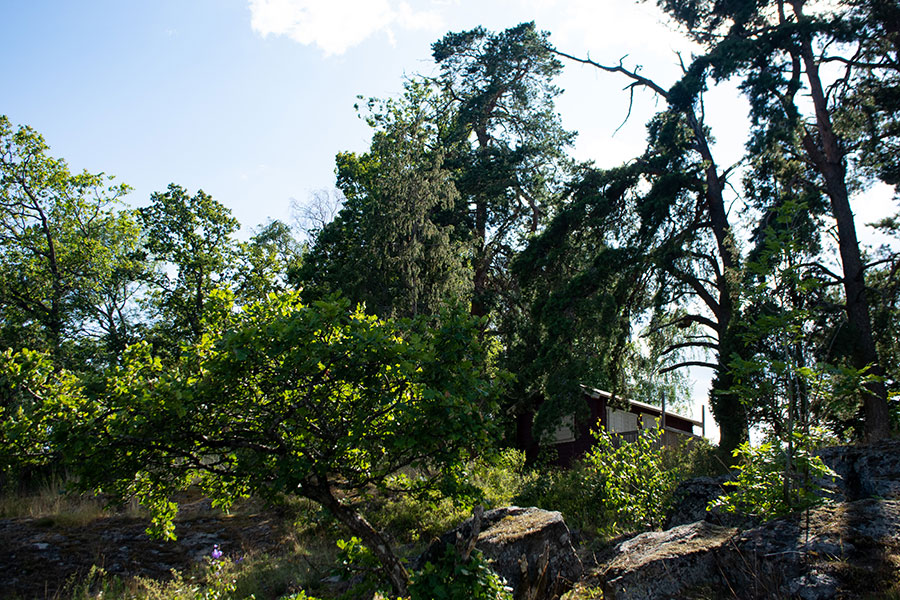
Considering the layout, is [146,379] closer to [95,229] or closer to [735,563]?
[735,563]

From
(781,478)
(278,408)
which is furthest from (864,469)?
(278,408)

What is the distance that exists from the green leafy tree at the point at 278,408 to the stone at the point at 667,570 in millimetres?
1842

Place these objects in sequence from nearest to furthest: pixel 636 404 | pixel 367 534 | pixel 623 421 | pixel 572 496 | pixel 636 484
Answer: pixel 367 534
pixel 636 484
pixel 572 496
pixel 636 404
pixel 623 421

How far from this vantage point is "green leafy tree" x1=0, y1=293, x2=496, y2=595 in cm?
538

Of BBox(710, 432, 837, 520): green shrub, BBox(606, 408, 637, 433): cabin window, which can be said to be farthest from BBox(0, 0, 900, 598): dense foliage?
BBox(606, 408, 637, 433): cabin window

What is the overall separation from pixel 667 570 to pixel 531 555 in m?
1.83

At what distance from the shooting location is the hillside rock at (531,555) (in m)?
6.89

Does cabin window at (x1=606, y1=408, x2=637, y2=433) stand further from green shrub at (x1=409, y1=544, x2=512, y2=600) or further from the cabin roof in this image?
green shrub at (x1=409, y1=544, x2=512, y2=600)

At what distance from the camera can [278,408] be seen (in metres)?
5.97

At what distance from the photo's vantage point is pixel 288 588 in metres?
9.87

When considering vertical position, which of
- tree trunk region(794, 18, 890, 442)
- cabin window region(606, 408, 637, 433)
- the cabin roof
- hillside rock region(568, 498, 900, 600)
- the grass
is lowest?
the grass

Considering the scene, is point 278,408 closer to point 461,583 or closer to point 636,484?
point 461,583

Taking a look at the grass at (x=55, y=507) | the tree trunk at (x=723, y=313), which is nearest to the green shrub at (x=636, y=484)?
the tree trunk at (x=723, y=313)

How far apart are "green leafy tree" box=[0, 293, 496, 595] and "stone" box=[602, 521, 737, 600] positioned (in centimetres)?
184
